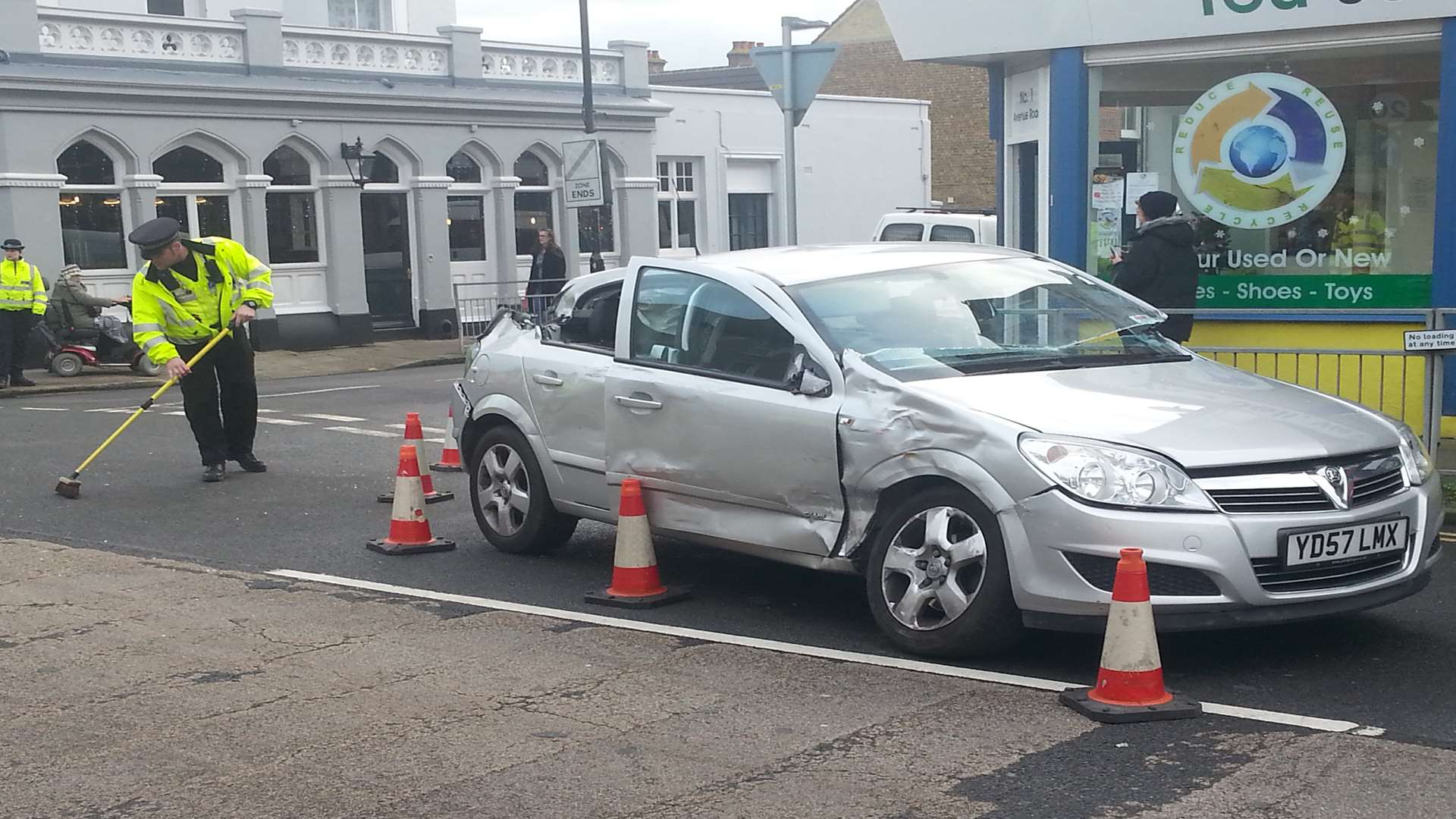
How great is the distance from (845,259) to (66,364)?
16839mm

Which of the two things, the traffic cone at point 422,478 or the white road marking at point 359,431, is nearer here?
the traffic cone at point 422,478

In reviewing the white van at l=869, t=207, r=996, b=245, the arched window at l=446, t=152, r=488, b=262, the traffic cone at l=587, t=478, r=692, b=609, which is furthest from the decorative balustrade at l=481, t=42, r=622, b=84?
the traffic cone at l=587, t=478, r=692, b=609

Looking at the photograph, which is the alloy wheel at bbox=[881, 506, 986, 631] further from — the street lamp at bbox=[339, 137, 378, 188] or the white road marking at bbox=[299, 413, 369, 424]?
the street lamp at bbox=[339, 137, 378, 188]

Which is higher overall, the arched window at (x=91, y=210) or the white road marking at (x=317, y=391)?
the arched window at (x=91, y=210)

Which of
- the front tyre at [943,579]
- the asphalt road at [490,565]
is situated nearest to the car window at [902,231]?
the asphalt road at [490,565]

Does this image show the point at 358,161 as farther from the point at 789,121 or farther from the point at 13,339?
the point at 789,121

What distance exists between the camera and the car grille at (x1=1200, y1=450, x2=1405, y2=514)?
570 centimetres

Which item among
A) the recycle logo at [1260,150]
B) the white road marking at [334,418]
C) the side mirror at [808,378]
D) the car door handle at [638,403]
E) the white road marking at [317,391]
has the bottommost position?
the white road marking at [317,391]

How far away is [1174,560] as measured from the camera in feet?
18.4

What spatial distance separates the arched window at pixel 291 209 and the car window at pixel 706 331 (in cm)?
2044

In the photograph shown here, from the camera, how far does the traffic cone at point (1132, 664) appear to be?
5371 millimetres

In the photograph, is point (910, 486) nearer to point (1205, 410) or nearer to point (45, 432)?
point (1205, 410)

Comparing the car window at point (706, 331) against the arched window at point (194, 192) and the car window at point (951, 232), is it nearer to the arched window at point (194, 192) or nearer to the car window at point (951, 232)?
the car window at point (951, 232)

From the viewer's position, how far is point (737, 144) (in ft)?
119
